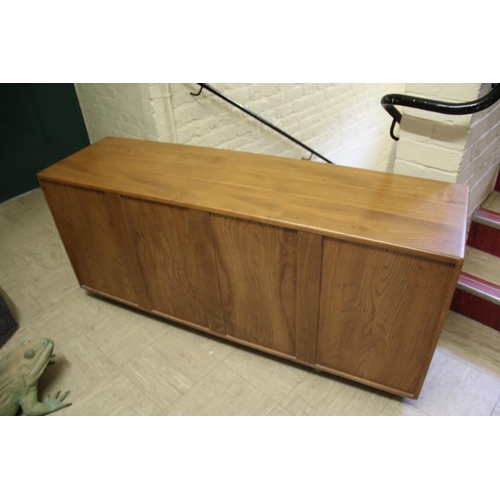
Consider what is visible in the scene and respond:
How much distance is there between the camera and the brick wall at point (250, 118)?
8.10ft

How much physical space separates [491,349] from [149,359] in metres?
1.56

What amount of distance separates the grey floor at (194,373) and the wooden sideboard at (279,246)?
10 centimetres

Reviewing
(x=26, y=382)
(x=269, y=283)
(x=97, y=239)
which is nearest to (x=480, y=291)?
(x=269, y=283)

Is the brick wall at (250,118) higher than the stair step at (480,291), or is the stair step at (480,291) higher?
the brick wall at (250,118)

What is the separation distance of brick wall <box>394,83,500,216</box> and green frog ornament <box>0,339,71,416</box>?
1.72m

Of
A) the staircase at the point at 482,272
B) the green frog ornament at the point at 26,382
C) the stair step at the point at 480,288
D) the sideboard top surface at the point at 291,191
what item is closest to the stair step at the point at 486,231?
the staircase at the point at 482,272

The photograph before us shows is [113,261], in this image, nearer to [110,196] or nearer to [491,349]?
[110,196]

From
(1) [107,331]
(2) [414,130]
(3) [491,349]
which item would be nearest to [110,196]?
(1) [107,331]

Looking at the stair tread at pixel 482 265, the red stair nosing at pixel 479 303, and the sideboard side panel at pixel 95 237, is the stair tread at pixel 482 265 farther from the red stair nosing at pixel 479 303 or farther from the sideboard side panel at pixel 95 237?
the sideboard side panel at pixel 95 237

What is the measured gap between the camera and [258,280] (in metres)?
1.62

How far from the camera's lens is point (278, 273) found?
155 centimetres

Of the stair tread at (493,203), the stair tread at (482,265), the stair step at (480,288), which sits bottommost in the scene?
the stair step at (480,288)

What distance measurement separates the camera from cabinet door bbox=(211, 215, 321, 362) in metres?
1.46

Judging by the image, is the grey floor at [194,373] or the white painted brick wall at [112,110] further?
the white painted brick wall at [112,110]
